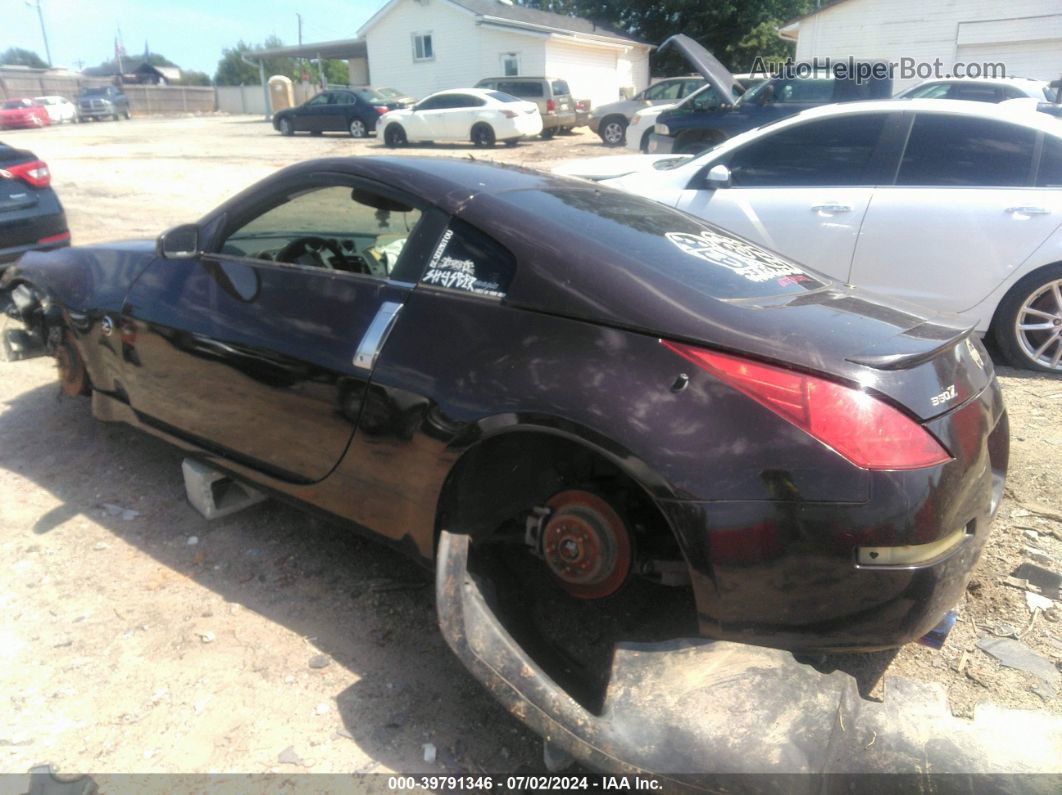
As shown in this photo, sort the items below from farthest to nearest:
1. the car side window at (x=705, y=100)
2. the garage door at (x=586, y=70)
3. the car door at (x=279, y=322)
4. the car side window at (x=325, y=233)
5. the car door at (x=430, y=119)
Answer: the garage door at (x=586, y=70) → the car door at (x=430, y=119) → the car side window at (x=705, y=100) → the car side window at (x=325, y=233) → the car door at (x=279, y=322)

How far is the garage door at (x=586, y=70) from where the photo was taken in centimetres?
3088

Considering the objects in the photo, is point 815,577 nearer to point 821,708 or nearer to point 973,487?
point 821,708

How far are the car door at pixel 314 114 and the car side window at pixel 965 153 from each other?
23583mm

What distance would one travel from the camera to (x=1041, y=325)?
503 centimetres

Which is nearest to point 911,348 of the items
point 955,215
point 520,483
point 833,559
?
point 833,559

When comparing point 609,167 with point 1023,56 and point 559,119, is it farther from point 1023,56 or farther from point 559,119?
point 1023,56

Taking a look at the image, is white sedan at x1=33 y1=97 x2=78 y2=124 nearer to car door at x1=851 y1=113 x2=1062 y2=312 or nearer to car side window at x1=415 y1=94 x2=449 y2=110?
car side window at x1=415 y1=94 x2=449 y2=110

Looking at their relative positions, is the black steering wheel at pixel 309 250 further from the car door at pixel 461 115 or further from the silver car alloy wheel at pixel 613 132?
the silver car alloy wheel at pixel 613 132

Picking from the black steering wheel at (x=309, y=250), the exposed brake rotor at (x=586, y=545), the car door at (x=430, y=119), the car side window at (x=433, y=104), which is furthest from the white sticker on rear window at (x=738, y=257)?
the car side window at (x=433, y=104)

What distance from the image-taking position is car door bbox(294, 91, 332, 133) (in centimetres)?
2591

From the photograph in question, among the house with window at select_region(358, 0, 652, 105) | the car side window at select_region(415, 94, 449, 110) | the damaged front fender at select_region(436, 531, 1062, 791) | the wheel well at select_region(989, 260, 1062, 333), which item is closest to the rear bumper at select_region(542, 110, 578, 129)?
the car side window at select_region(415, 94, 449, 110)

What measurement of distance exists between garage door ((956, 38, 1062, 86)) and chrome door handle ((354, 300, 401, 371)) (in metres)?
25.5

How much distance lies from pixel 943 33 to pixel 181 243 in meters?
26.7

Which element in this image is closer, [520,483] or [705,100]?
[520,483]
